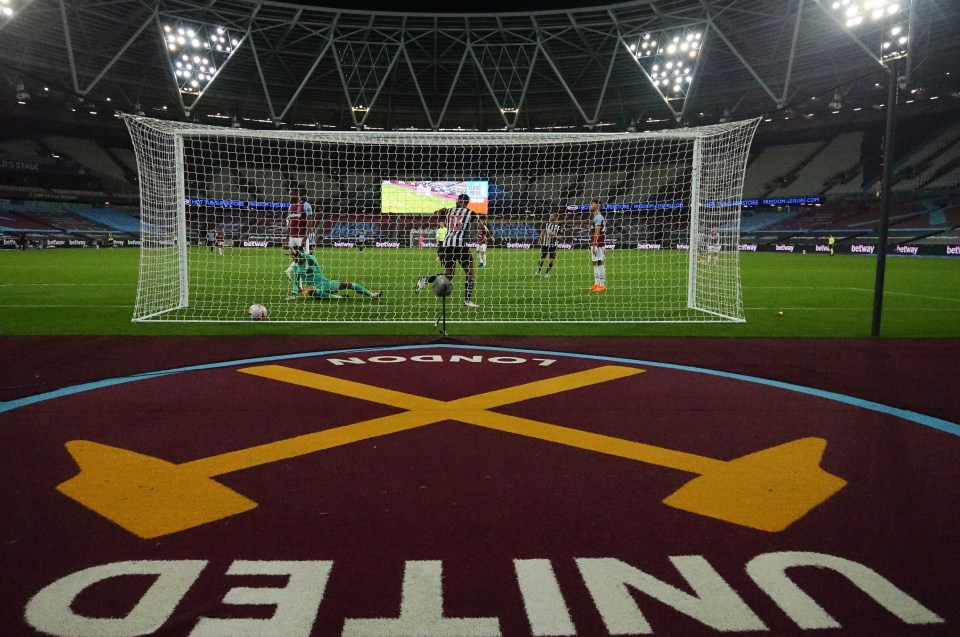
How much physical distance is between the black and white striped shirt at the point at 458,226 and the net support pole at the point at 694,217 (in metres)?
4.11

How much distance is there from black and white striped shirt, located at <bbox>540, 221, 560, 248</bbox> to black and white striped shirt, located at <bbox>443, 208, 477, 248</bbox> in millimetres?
5667

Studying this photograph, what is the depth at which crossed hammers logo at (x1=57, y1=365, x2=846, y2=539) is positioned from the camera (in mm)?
2906

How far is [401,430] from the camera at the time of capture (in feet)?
13.8

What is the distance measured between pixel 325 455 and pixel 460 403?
1424 mm

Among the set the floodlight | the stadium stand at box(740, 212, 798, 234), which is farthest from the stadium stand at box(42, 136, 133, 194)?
the stadium stand at box(740, 212, 798, 234)

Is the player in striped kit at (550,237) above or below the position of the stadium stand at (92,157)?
below

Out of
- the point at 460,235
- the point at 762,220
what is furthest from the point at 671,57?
the point at 460,235

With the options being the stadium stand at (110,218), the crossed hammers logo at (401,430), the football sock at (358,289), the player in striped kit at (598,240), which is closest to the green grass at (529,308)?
the football sock at (358,289)

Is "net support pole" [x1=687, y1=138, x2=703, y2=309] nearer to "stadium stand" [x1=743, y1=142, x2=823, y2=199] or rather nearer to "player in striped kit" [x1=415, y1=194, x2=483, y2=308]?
"player in striped kit" [x1=415, y1=194, x2=483, y2=308]

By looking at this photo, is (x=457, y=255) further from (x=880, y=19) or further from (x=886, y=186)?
(x=880, y=19)

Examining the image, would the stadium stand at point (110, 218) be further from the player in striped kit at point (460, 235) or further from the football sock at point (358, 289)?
the player in striped kit at point (460, 235)

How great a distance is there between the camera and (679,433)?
13.6 ft

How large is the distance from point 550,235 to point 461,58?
36.3 metres

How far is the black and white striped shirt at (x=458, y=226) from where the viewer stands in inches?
451
